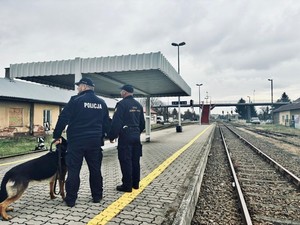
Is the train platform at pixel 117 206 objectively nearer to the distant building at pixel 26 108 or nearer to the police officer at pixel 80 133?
the police officer at pixel 80 133

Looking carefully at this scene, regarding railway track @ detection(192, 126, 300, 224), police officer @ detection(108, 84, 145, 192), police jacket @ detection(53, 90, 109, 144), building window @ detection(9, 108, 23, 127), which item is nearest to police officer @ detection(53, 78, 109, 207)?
police jacket @ detection(53, 90, 109, 144)

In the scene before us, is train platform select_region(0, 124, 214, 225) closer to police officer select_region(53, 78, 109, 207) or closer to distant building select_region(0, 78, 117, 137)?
police officer select_region(53, 78, 109, 207)

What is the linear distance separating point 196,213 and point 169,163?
3.57 m

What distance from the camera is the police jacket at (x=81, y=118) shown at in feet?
13.5

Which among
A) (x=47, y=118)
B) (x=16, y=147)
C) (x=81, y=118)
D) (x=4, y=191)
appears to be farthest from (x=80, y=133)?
(x=47, y=118)

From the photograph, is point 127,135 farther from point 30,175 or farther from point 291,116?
point 291,116

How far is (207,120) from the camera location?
67.2m

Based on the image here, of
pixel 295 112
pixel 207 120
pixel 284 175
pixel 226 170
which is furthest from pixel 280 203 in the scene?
pixel 207 120

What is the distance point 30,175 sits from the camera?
12.3 ft

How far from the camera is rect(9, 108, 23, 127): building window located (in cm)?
1922

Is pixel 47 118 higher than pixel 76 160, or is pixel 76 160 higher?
pixel 47 118

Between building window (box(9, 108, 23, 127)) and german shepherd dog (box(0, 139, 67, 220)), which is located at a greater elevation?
building window (box(9, 108, 23, 127))

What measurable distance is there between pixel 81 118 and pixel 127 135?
3.56 ft

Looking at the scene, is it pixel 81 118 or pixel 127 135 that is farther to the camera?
pixel 127 135
